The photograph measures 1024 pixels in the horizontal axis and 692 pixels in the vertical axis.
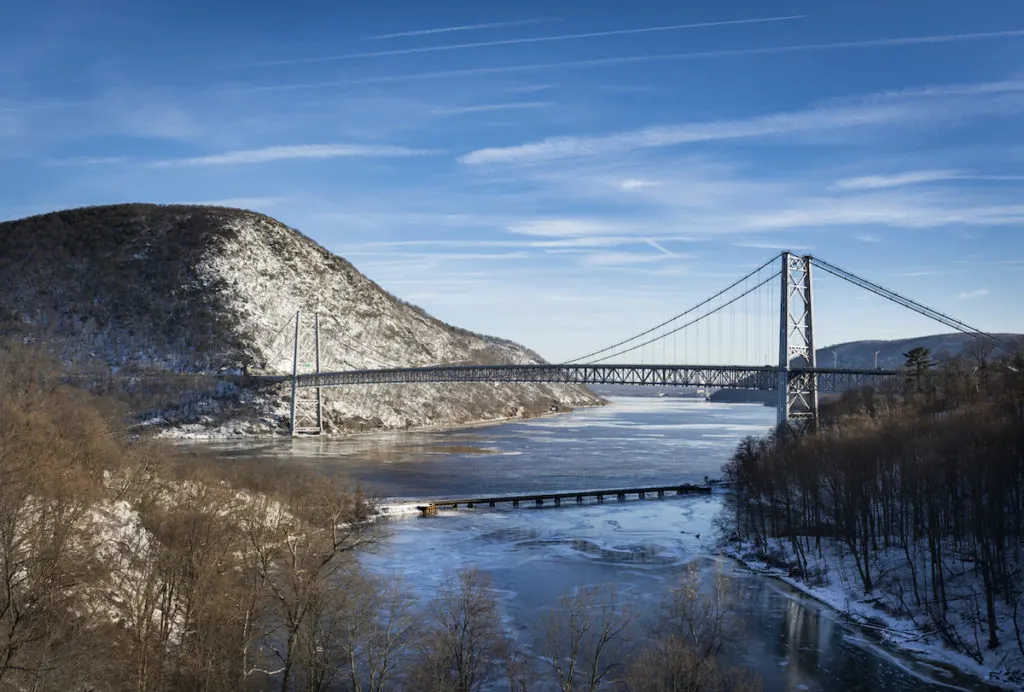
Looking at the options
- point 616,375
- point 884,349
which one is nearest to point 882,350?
point 884,349

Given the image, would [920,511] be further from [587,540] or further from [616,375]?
[616,375]

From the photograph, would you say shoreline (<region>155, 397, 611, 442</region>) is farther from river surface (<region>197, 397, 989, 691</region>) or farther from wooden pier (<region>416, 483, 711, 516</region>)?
wooden pier (<region>416, 483, 711, 516</region>)

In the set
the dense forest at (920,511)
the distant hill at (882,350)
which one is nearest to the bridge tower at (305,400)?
the dense forest at (920,511)

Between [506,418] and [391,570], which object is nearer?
[391,570]

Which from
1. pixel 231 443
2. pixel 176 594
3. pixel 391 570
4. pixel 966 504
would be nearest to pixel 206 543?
pixel 176 594

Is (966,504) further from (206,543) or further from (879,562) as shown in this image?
(206,543)
